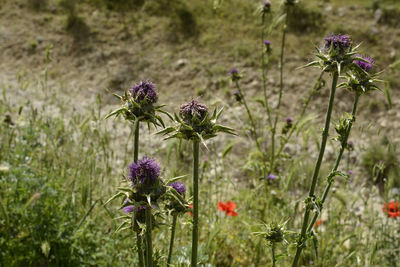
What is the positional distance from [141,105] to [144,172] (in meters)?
0.40

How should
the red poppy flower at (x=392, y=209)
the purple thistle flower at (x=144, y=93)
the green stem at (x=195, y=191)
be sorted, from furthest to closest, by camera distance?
the red poppy flower at (x=392, y=209) < the purple thistle flower at (x=144, y=93) < the green stem at (x=195, y=191)

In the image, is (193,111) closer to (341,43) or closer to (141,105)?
(141,105)

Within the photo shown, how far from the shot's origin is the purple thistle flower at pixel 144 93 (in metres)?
2.21

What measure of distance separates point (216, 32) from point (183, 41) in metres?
1.07

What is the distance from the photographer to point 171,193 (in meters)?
1.95

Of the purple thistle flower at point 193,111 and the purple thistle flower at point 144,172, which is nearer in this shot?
the purple thistle flower at point 144,172

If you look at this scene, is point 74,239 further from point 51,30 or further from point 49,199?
point 51,30

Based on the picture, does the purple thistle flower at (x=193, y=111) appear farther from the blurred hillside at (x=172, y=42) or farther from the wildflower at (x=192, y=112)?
the blurred hillside at (x=172, y=42)

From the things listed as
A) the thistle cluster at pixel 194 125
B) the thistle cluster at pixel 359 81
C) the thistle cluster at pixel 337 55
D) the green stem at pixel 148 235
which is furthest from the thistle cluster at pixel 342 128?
the green stem at pixel 148 235

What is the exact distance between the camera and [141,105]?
218 centimetres

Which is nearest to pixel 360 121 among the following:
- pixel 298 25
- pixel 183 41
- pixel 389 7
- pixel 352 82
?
pixel 298 25

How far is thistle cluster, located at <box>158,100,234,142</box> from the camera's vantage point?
205 cm

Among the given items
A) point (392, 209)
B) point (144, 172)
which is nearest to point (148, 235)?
point (144, 172)

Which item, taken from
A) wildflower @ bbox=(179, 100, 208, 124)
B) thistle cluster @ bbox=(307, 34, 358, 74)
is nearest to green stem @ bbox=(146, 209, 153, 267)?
wildflower @ bbox=(179, 100, 208, 124)
